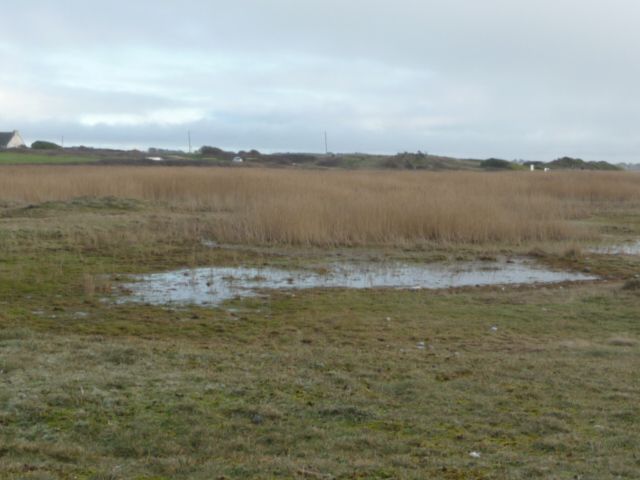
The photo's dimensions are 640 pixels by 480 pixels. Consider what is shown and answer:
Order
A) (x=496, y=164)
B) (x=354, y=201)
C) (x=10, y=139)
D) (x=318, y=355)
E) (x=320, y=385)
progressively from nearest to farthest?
(x=320, y=385) < (x=318, y=355) < (x=354, y=201) < (x=496, y=164) < (x=10, y=139)

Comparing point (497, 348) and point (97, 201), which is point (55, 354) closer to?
point (497, 348)

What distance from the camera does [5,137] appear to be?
7725cm

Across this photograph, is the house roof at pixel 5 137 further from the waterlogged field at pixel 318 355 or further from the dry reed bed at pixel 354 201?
the waterlogged field at pixel 318 355

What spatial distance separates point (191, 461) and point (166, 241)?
37.2ft

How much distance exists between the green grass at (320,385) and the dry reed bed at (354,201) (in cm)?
531

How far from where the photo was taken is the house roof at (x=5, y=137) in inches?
3004

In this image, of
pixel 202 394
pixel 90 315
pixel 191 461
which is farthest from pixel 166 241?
pixel 191 461

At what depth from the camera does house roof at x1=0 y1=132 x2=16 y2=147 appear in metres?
76.3

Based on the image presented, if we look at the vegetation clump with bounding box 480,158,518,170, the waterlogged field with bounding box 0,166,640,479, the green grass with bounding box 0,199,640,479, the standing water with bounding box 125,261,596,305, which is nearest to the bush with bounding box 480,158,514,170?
the vegetation clump with bounding box 480,158,518,170

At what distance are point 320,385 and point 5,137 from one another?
78124 millimetres

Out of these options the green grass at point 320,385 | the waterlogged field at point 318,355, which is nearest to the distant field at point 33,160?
the waterlogged field at point 318,355

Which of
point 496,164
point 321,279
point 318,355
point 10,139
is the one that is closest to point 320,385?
point 318,355

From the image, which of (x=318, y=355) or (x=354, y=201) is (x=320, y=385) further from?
(x=354, y=201)

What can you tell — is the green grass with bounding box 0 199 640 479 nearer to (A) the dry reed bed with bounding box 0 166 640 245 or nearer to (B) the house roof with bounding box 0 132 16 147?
(A) the dry reed bed with bounding box 0 166 640 245
